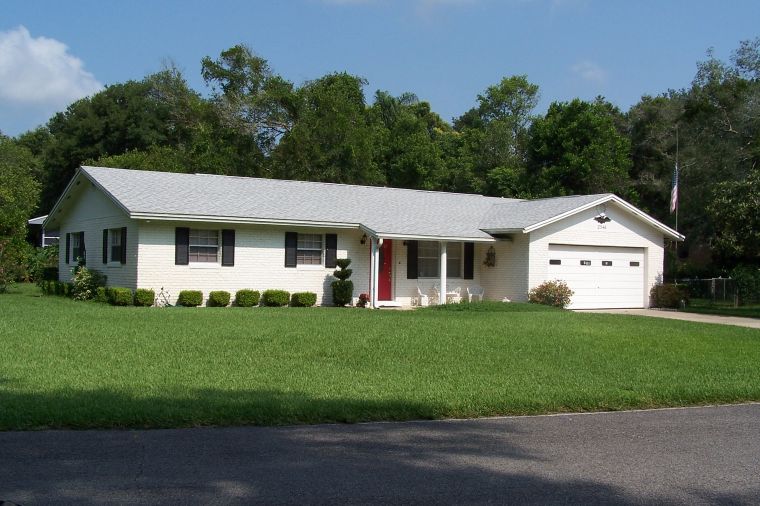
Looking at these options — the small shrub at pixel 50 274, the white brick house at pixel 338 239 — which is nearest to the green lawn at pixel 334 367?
the white brick house at pixel 338 239

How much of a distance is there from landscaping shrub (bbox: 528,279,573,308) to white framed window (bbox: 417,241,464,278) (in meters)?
3.07

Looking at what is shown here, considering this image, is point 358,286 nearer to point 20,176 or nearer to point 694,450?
point 694,450

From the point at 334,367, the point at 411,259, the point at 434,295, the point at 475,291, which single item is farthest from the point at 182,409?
the point at 475,291

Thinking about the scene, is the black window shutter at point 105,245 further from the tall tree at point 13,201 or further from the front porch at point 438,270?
the front porch at point 438,270

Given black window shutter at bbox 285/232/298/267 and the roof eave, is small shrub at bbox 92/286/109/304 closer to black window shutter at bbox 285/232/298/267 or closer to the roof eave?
black window shutter at bbox 285/232/298/267

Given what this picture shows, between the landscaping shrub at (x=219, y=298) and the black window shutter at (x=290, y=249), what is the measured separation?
2.50m

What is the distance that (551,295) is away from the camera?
26.3 metres

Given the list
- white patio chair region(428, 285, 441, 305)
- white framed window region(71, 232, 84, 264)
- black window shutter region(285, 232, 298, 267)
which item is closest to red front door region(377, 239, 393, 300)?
white patio chair region(428, 285, 441, 305)

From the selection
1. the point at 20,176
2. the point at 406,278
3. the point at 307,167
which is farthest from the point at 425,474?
the point at 20,176

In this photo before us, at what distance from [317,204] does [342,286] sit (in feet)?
11.7

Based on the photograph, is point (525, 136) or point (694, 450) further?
point (525, 136)

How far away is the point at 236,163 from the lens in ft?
146

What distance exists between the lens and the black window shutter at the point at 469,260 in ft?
92.9

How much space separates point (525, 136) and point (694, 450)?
47.6 meters
